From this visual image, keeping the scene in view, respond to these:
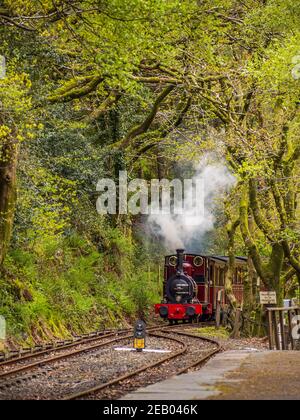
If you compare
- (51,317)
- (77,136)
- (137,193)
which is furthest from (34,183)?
(137,193)

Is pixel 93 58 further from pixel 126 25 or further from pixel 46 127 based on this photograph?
pixel 46 127

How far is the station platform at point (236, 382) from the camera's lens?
34.1 ft

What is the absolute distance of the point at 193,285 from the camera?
31.1 m

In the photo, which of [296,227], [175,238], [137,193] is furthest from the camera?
[175,238]

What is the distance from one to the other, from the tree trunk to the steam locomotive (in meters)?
12.3

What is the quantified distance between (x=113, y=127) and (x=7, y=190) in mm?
13779

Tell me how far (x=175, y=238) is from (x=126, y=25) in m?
23.1

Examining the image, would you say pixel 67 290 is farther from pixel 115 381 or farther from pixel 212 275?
pixel 115 381

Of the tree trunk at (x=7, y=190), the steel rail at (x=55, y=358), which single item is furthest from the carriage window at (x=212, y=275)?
the tree trunk at (x=7, y=190)

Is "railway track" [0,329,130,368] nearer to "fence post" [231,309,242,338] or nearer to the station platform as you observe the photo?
the station platform

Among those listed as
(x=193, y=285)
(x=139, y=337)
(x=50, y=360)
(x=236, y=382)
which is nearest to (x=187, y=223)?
(x=193, y=285)

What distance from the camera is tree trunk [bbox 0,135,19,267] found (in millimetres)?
17719

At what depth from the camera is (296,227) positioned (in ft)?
80.3

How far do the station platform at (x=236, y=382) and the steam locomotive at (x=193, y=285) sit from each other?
1409 centimetres
